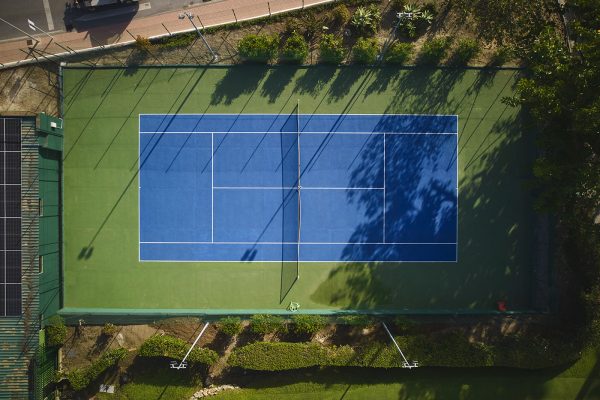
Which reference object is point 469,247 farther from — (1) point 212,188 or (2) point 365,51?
(1) point 212,188

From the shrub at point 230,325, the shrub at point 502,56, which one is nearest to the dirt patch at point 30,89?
the shrub at point 230,325

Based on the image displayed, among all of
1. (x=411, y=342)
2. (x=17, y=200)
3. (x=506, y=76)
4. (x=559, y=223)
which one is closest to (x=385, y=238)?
(x=411, y=342)

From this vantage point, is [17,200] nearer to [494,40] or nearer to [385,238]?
[385,238]

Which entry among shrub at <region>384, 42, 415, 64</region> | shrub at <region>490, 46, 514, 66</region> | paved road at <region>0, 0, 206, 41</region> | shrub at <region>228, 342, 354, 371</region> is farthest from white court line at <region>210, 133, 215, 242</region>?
shrub at <region>490, 46, 514, 66</region>

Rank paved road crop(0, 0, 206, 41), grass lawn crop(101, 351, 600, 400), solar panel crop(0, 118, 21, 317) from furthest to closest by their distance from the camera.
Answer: paved road crop(0, 0, 206, 41) < grass lawn crop(101, 351, 600, 400) < solar panel crop(0, 118, 21, 317)

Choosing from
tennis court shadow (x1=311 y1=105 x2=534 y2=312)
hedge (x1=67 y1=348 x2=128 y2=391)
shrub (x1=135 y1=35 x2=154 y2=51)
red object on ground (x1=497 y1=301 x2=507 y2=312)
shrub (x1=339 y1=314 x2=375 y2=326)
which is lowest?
hedge (x1=67 y1=348 x2=128 y2=391)

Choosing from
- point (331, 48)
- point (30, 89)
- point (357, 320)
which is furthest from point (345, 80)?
point (30, 89)

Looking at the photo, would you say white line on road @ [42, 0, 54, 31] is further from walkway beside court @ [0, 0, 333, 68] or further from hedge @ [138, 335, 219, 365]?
hedge @ [138, 335, 219, 365]
